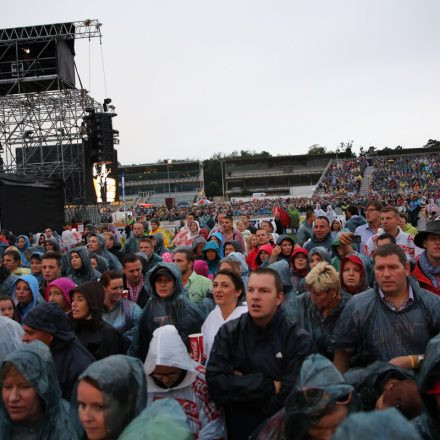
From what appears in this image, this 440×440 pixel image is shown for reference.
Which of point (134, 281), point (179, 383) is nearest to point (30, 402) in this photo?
point (179, 383)

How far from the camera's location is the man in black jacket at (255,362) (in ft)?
8.45

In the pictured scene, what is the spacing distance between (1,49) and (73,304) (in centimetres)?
2505

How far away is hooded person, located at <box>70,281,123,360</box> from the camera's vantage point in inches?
142

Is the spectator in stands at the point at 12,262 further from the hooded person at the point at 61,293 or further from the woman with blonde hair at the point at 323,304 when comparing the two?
the woman with blonde hair at the point at 323,304

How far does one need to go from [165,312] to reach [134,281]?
161cm

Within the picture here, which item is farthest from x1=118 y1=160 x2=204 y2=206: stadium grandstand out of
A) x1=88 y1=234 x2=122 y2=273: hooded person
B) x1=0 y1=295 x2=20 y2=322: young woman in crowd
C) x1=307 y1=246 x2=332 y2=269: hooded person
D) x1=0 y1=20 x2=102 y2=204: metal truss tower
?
x1=0 y1=295 x2=20 y2=322: young woman in crowd

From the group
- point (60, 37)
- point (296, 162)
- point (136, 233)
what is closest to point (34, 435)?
point (136, 233)

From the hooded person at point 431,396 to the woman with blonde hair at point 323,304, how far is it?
1.43 metres

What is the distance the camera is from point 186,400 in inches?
112

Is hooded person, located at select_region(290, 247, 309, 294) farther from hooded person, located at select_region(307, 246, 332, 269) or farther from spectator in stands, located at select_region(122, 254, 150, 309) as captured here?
spectator in stands, located at select_region(122, 254, 150, 309)

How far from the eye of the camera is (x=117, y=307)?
14.6ft

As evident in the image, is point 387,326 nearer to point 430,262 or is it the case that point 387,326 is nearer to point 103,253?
point 430,262

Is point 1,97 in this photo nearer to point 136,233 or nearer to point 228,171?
point 136,233

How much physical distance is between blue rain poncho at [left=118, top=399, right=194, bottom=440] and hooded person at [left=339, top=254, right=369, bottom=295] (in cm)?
256
